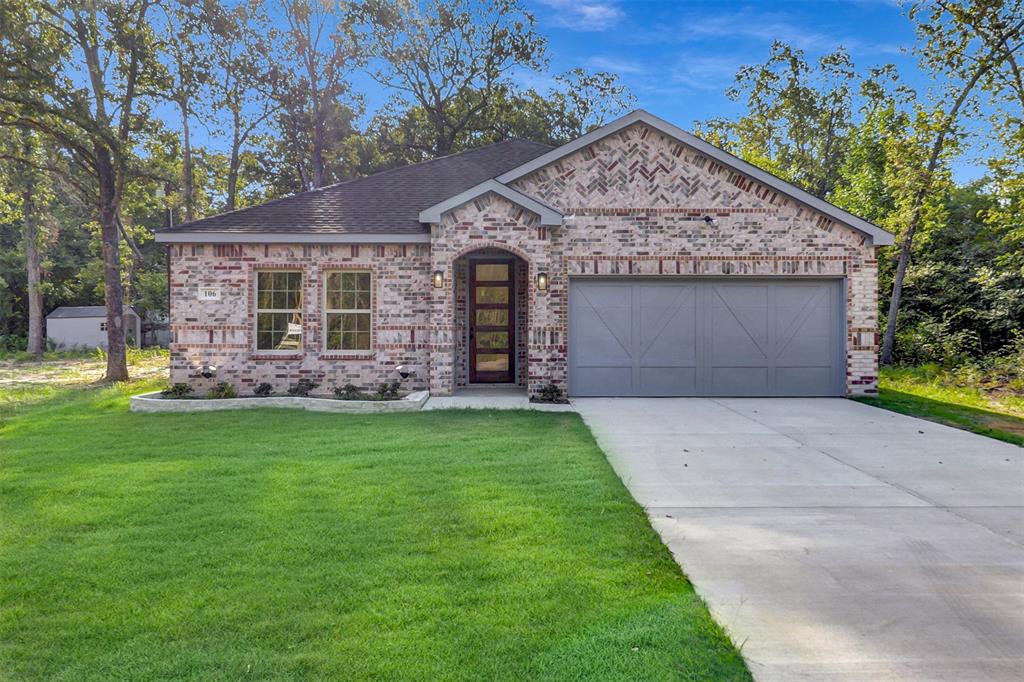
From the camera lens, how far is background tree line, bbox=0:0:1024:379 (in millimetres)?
15312

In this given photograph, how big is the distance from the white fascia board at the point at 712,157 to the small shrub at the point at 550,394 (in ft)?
13.4

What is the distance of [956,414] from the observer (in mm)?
10164

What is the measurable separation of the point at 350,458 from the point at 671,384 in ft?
23.9

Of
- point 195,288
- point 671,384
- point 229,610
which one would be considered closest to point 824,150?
point 671,384

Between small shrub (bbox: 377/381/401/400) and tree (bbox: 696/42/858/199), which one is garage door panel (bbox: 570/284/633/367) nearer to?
small shrub (bbox: 377/381/401/400)

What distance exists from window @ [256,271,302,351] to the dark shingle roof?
96 centimetres

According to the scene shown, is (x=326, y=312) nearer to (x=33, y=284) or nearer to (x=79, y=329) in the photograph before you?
(x=33, y=284)

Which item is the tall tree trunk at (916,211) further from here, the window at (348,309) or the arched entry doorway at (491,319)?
the window at (348,309)

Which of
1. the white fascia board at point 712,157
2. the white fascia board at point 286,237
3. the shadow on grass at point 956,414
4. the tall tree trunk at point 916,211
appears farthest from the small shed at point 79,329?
the tall tree trunk at point 916,211

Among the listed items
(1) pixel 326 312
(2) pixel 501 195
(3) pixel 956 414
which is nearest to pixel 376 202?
(1) pixel 326 312

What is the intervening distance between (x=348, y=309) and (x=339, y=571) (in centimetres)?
884

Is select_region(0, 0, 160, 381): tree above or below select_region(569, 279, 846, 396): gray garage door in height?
above

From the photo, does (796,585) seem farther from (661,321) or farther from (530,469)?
(661,321)

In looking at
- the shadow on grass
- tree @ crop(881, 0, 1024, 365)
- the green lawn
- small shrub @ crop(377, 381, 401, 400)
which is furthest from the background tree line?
the green lawn
